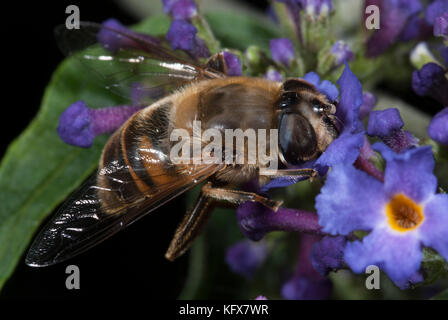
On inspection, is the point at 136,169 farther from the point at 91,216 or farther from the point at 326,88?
the point at 326,88

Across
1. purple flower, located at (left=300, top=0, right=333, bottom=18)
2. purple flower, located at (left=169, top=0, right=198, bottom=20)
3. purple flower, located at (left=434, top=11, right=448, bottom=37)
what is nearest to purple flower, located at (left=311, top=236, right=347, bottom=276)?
purple flower, located at (left=434, top=11, right=448, bottom=37)

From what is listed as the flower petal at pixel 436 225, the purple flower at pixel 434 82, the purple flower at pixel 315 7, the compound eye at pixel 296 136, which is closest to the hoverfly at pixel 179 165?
the compound eye at pixel 296 136

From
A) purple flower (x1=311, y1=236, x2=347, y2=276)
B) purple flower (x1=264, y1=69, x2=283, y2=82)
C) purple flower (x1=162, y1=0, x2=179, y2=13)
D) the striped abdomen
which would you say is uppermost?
purple flower (x1=162, y1=0, x2=179, y2=13)

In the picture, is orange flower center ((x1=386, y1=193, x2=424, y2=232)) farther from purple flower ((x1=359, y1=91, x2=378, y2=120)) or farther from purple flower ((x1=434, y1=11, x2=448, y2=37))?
purple flower ((x1=434, y1=11, x2=448, y2=37))

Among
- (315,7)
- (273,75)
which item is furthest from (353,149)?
(315,7)

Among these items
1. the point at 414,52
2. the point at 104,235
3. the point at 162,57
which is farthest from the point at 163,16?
the point at 104,235

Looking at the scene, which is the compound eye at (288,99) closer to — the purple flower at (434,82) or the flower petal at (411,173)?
the flower petal at (411,173)
